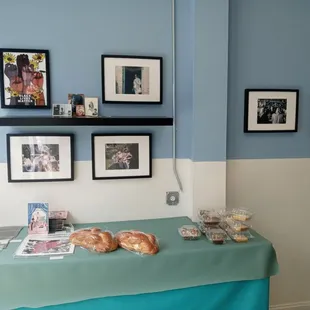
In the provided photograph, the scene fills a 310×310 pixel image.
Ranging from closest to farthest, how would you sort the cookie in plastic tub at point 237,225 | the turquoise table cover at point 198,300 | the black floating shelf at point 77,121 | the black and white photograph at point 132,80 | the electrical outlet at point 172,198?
the turquoise table cover at point 198,300, the black floating shelf at point 77,121, the cookie in plastic tub at point 237,225, the black and white photograph at point 132,80, the electrical outlet at point 172,198

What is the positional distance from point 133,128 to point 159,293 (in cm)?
110

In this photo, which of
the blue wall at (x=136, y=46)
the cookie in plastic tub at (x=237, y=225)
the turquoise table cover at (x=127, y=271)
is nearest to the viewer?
the turquoise table cover at (x=127, y=271)

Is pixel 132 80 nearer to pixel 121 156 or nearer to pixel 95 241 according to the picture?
pixel 121 156

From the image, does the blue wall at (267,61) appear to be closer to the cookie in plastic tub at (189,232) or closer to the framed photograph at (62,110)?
the cookie in plastic tub at (189,232)

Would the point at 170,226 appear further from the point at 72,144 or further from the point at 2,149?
the point at 2,149

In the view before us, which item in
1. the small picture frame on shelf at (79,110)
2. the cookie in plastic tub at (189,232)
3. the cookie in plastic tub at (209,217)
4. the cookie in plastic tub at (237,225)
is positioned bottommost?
the cookie in plastic tub at (189,232)

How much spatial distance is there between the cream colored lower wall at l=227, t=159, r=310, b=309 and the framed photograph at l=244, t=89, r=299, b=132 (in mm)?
260

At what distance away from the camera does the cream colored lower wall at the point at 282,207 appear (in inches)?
104

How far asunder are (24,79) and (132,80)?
71cm

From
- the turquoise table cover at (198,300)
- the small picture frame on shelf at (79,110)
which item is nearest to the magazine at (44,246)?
the turquoise table cover at (198,300)

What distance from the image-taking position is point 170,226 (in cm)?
236

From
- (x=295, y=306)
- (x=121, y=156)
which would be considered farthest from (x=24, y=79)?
(x=295, y=306)

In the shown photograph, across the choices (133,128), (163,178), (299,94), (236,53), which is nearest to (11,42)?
(133,128)

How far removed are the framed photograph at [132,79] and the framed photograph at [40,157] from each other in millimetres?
428
